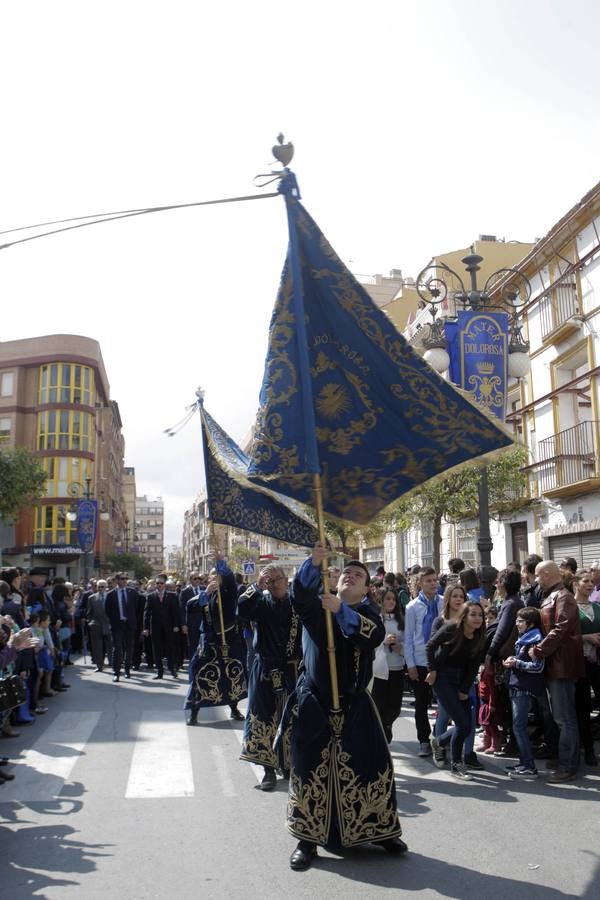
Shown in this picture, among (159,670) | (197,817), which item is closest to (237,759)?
(197,817)

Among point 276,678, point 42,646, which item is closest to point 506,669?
point 276,678

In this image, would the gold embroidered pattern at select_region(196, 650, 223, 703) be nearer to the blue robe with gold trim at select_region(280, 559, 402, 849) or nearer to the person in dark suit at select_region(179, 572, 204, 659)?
the person in dark suit at select_region(179, 572, 204, 659)

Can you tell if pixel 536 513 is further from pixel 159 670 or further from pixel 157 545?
pixel 157 545

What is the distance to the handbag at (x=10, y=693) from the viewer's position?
6.93 metres

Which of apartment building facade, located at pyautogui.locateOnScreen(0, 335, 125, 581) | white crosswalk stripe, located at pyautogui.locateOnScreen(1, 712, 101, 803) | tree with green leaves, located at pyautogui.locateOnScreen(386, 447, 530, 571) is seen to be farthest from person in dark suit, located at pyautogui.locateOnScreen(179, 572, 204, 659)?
apartment building facade, located at pyautogui.locateOnScreen(0, 335, 125, 581)

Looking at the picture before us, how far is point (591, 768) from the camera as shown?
7840 mm

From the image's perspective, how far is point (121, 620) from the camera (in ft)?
50.3

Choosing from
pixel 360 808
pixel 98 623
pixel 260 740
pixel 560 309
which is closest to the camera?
pixel 360 808

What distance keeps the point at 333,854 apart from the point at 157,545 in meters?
196

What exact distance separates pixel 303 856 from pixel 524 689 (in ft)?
10.6

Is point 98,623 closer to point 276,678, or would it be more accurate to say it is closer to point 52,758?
point 52,758

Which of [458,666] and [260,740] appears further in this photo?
[458,666]

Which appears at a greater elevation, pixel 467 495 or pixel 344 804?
pixel 467 495

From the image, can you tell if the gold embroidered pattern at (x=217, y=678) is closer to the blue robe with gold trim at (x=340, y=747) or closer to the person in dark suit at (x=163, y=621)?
the person in dark suit at (x=163, y=621)
